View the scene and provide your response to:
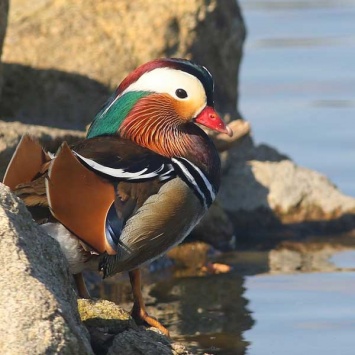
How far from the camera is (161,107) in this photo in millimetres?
6824

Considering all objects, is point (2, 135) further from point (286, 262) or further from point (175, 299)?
point (286, 262)

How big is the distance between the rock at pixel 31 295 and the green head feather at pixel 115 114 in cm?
153

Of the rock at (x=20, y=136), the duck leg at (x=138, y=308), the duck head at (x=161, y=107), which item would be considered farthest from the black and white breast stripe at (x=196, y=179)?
the rock at (x=20, y=136)

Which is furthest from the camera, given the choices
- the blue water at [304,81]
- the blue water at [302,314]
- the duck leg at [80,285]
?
the blue water at [304,81]

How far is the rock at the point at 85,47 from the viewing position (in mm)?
9641

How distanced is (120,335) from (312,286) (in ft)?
9.14

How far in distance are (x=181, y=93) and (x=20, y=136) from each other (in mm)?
1129

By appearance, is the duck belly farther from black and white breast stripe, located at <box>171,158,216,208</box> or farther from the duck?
black and white breast stripe, located at <box>171,158,216,208</box>

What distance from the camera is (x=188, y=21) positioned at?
385 inches

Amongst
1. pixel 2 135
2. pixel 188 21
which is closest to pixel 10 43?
pixel 188 21

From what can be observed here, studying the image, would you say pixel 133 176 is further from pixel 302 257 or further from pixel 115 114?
pixel 302 257

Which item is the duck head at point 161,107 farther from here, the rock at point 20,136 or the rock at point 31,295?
the rock at point 31,295

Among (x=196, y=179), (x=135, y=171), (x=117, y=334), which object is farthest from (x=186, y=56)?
(x=117, y=334)

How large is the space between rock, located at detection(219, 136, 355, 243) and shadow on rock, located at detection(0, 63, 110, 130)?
1058 mm
